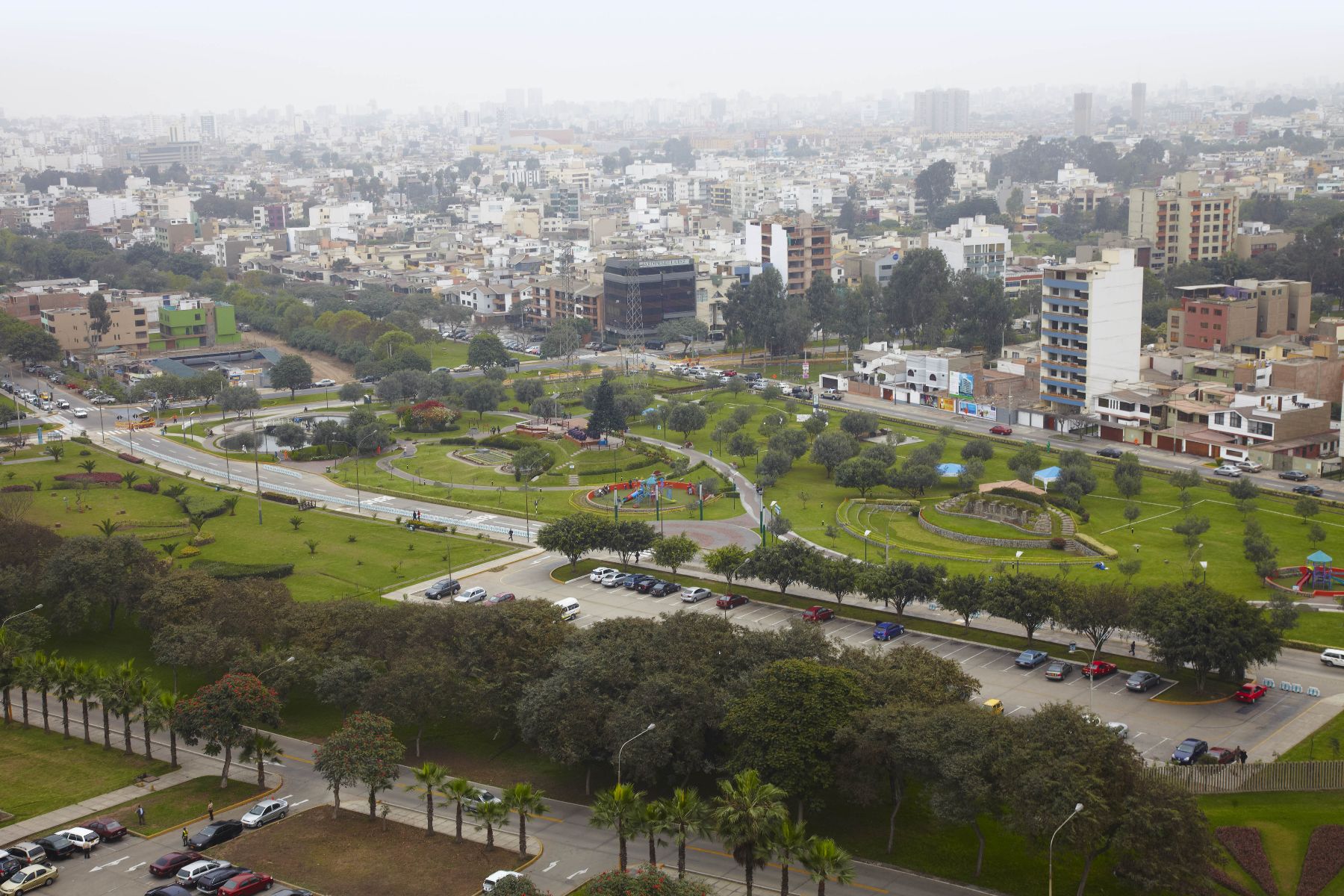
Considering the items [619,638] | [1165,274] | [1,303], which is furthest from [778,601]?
[1,303]

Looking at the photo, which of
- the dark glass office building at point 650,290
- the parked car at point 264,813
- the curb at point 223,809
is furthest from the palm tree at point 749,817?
the dark glass office building at point 650,290

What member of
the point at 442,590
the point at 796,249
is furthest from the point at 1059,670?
the point at 796,249

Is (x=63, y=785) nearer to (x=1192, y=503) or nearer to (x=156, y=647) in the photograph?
(x=156, y=647)

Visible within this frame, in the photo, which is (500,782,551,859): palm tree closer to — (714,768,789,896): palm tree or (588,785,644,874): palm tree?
(588,785,644,874): palm tree

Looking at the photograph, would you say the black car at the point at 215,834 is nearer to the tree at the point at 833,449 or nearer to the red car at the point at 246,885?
the red car at the point at 246,885

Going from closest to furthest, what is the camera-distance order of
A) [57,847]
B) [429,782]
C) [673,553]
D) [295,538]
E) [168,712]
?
[57,847]
[429,782]
[168,712]
[673,553]
[295,538]

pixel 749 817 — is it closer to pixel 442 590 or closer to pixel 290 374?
pixel 442 590
